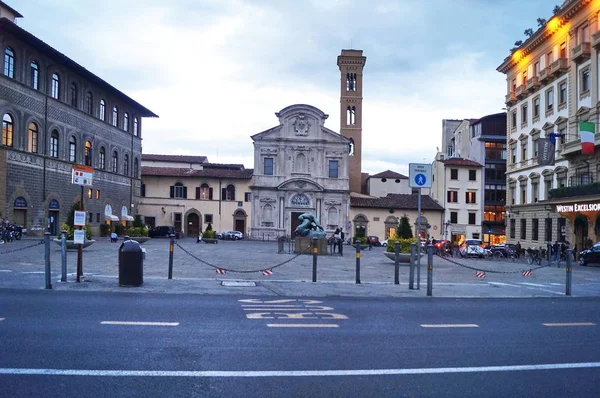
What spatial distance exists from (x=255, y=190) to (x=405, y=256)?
42904 mm

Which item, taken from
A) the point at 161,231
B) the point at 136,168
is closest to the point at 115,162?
the point at 136,168

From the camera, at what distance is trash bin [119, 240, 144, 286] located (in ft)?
43.2

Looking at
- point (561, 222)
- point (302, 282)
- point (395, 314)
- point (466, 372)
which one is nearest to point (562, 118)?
point (561, 222)

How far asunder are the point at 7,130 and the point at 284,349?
38.0 metres

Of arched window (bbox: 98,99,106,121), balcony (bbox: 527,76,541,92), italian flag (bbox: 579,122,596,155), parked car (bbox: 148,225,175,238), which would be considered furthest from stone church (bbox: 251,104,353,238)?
italian flag (bbox: 579,122,596,155)

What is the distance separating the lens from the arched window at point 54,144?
4369cm

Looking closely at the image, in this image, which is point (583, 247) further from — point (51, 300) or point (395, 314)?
point (51, 300)

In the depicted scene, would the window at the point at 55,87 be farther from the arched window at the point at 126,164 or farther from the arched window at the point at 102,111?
the arched window at the point at 126,164

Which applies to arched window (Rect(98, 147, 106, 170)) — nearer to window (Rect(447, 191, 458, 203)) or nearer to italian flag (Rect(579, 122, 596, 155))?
window (Rect(447, 191, 458, 203))

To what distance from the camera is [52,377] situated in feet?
18.4

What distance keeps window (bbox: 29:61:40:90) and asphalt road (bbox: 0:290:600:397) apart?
34772 mm

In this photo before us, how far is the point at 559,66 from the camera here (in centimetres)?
4066

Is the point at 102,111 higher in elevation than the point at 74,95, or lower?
lower

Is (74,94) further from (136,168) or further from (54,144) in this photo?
(136,168)
